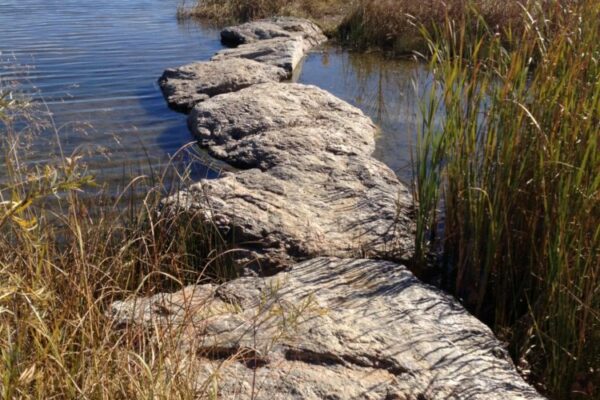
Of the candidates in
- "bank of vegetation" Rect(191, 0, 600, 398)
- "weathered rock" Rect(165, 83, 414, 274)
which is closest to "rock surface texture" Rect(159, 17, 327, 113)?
"weathered rock" Rect(165, 83, 414, 274)

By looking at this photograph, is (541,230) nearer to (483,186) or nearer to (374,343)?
(483,186)

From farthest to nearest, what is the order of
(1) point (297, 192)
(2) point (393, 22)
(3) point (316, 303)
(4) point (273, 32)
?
(4) point (273, 32), (2) point (393, 22), (1) point (297, 192), (3) point (316, 303)

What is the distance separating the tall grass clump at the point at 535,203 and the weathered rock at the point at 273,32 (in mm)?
5933

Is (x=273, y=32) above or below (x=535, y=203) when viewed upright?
below

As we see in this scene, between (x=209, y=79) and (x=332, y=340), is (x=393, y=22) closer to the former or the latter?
(x=209, y=79)

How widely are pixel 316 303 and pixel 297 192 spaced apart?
1.33 m

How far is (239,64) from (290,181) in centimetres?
323

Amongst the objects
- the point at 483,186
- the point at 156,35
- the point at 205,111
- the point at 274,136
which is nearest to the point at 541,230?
the point at 483,186

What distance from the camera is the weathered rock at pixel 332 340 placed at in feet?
7.45

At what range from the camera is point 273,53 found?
7.87 meters

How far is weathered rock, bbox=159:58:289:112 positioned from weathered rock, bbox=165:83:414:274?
34.6 inches

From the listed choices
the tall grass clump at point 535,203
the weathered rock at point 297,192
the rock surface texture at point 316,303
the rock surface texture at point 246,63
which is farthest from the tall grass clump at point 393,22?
the tall grass clump at point 535,203

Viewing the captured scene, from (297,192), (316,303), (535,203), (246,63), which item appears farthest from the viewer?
(246,63)

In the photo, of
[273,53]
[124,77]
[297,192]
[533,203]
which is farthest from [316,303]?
[273,53]
